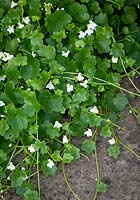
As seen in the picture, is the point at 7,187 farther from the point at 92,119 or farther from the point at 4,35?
the point at 4,35

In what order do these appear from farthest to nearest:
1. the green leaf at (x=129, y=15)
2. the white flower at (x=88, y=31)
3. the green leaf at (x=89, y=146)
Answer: the green leaf at (x=129, y=15), the white flower at (x=88, y=31), the green leaf at (x=89, y=146)

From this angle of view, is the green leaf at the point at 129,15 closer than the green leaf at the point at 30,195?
No

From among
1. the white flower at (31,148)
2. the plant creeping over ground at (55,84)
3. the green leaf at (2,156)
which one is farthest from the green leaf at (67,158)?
the green leaf at (2,156)

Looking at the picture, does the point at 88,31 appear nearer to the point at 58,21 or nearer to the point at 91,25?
the point at 91,25

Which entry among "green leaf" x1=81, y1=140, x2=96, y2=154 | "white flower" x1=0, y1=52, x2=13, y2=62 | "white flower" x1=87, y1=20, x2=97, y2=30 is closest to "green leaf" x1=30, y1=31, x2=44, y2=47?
"white flower" x1=0, y1=52, x2=13, y2=62

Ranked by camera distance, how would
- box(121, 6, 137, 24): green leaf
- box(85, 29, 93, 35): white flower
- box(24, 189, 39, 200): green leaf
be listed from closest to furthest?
box(24, 189, 39, 200): green leaf, box(85, 29, 93, 35): white flower, box(121, 6, 137, 24): green leaf

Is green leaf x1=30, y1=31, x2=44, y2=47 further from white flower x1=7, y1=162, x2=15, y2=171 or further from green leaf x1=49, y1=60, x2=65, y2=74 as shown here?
white flower x1=7, y1=162, x2=15, y2=171

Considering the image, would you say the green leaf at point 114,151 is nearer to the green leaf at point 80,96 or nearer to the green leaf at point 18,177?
the green leaf at point 80,96

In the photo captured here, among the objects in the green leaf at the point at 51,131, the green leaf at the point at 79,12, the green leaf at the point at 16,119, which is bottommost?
the green leaf at the point at 51,131
